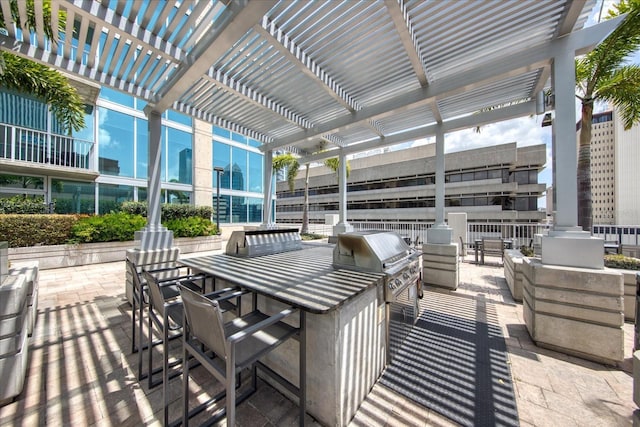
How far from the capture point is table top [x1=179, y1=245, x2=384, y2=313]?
5.60 feet

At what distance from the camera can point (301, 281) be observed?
2.19m

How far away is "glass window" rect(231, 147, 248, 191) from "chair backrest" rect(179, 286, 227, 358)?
1350 cm

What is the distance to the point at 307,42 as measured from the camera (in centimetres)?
294

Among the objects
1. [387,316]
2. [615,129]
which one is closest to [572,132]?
[387,316]

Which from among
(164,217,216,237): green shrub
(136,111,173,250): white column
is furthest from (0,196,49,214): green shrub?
(136,111,173,250): white column

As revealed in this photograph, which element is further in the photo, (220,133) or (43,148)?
(220,133)

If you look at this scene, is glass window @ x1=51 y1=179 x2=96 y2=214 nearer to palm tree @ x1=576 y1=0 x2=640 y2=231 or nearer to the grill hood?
the grill hood

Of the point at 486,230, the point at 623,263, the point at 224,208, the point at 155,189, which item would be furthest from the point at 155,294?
the point at 224,208

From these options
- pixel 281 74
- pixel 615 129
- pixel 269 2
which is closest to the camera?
pixel 269 2

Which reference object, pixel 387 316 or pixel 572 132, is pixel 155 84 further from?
pixel 572 132

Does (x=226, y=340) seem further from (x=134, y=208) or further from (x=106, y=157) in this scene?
(x=106, y=157)

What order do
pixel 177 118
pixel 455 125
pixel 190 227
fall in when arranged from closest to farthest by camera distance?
pixel 455 125 < pixel 190 227 < pixel 177 118

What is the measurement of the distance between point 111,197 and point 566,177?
13954 millimetres

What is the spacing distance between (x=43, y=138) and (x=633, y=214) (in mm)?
69009
